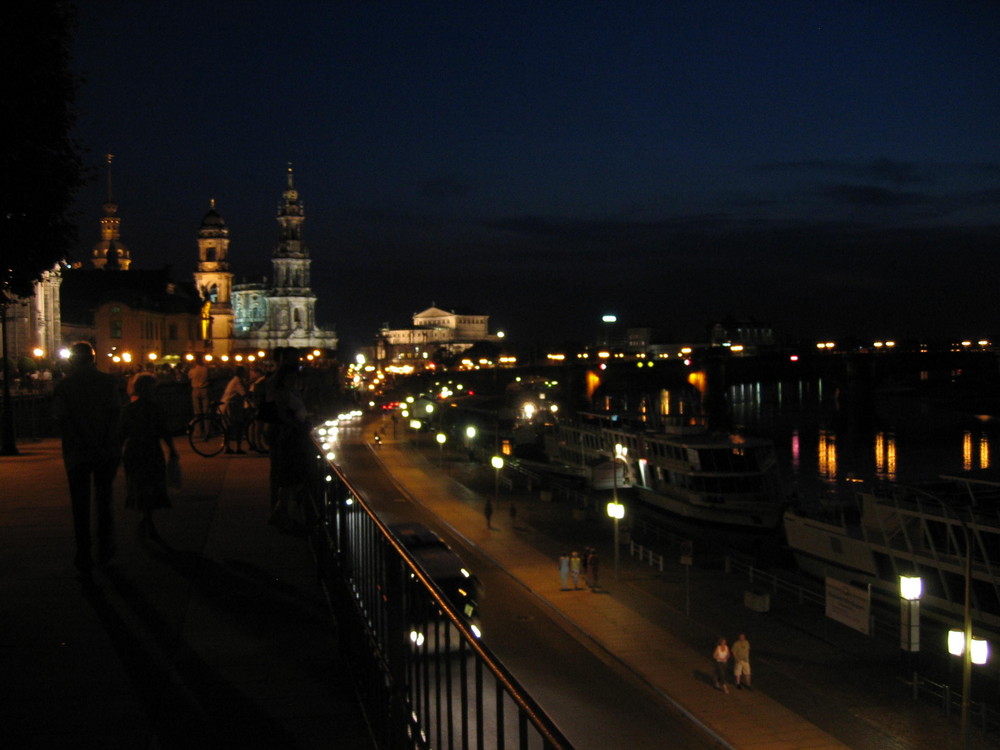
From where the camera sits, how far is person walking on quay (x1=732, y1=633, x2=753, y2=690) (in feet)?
53.3

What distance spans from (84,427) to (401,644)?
4557 mm

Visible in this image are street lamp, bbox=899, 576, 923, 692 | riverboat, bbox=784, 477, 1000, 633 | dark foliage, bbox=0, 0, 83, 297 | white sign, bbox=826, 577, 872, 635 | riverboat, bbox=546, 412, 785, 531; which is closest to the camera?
dark foliage, bbox=0, 0, 83, 297

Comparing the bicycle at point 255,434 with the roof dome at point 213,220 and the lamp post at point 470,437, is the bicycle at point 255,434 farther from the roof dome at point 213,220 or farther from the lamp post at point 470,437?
the roof dome at point 213,220

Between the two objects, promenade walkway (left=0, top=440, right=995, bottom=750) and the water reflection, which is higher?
promenade walkway (left=0, top=440, right=995, bottom=750)

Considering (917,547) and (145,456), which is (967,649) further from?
(917,547)

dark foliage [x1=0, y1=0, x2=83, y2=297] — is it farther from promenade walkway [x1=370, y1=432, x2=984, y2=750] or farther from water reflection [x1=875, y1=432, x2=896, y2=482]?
water reflection [x1=875, y1=432, x2=896, y2=482]

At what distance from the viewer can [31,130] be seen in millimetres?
11891

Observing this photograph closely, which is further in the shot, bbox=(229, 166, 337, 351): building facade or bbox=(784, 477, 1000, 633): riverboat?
bbox=(229, 166, 337, 351): building facade

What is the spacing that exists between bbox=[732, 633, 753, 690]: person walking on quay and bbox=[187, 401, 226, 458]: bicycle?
10945mm

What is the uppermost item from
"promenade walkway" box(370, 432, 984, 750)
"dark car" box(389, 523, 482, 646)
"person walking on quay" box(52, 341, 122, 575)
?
"person walking on quay" box(52, 341, 122, 575)

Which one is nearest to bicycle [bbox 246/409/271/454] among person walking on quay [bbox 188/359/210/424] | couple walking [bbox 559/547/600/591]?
person walking on quay [bbox 188/359/210/424]

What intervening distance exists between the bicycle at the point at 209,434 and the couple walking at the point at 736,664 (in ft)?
35.0

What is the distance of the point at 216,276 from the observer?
129 meters

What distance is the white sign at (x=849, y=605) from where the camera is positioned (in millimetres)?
18125
